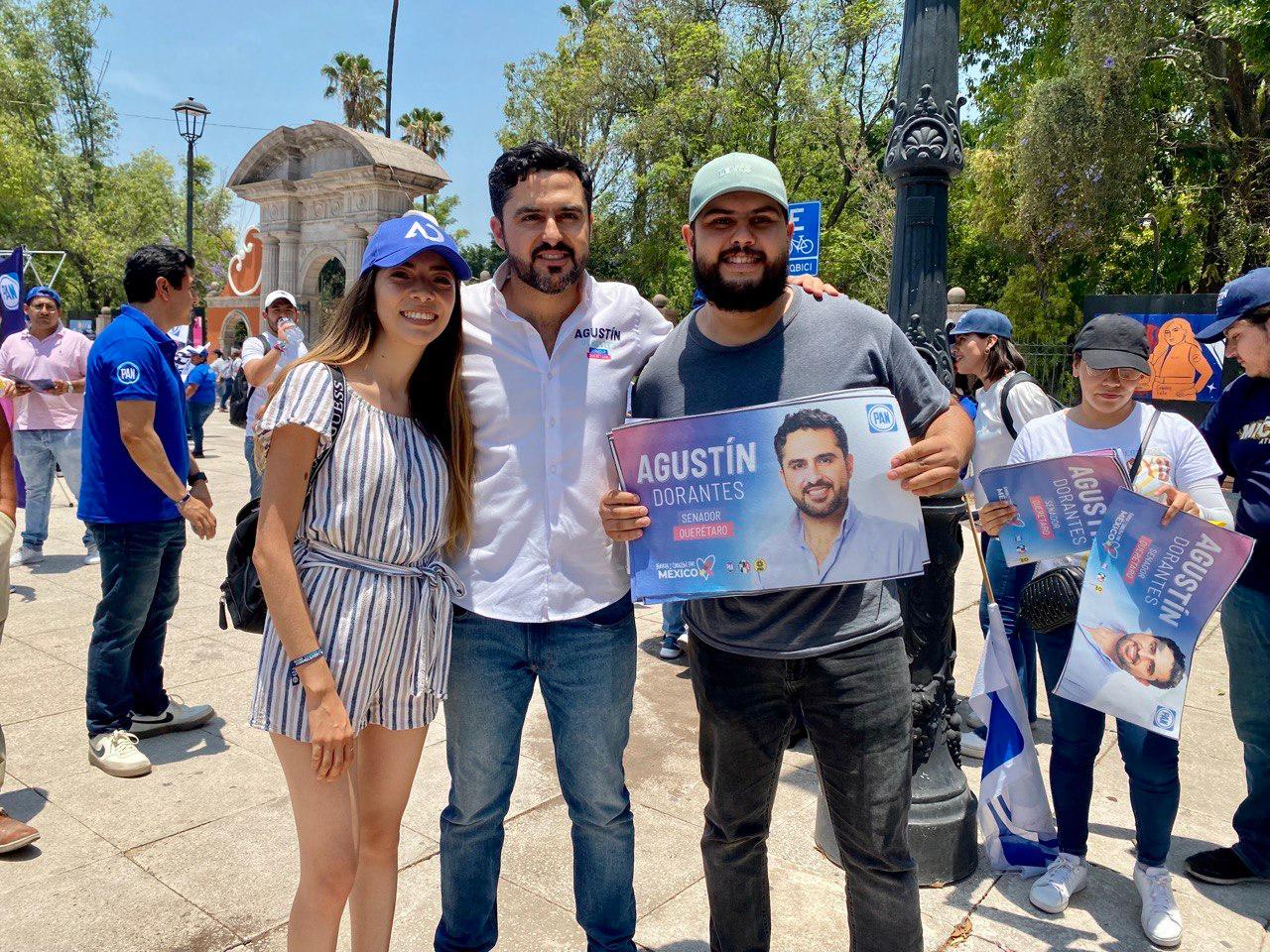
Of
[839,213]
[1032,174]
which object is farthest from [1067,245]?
[839,213]

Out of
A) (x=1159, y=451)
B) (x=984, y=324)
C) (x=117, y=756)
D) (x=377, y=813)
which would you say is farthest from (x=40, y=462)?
(x=1159, y=451)

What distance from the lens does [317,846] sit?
211cm

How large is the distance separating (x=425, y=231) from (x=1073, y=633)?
98.1 inches

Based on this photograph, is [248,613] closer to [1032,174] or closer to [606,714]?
[606,714]

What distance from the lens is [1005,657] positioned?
2787 mm

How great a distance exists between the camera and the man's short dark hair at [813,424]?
2102mm

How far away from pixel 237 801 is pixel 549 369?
2478 millimetres

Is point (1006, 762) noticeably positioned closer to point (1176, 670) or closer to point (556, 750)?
point (1176, 670)

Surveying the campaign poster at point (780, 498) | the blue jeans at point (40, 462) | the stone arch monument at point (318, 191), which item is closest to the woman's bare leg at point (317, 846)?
the campaign poster at point (780, 498)

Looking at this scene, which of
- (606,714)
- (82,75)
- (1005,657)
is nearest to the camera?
(606,714)

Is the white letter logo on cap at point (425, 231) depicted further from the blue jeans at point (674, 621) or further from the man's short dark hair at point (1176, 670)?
the blue jeans at point (674, 621)

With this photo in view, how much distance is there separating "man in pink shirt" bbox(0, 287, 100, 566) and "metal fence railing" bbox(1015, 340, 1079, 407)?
13.0m

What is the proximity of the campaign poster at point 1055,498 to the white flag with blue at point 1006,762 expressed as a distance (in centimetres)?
34

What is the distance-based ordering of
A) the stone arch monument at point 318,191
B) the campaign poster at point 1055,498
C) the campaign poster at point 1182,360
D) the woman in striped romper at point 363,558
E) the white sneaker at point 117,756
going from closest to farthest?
1. the woman in striped romper at point 363,558
2. the campaign poster at point 1055,498
3. the white sneaker at point 117,756
4. the campaign poster at point 1182,360
5. the stone arch monument at point 318,191
